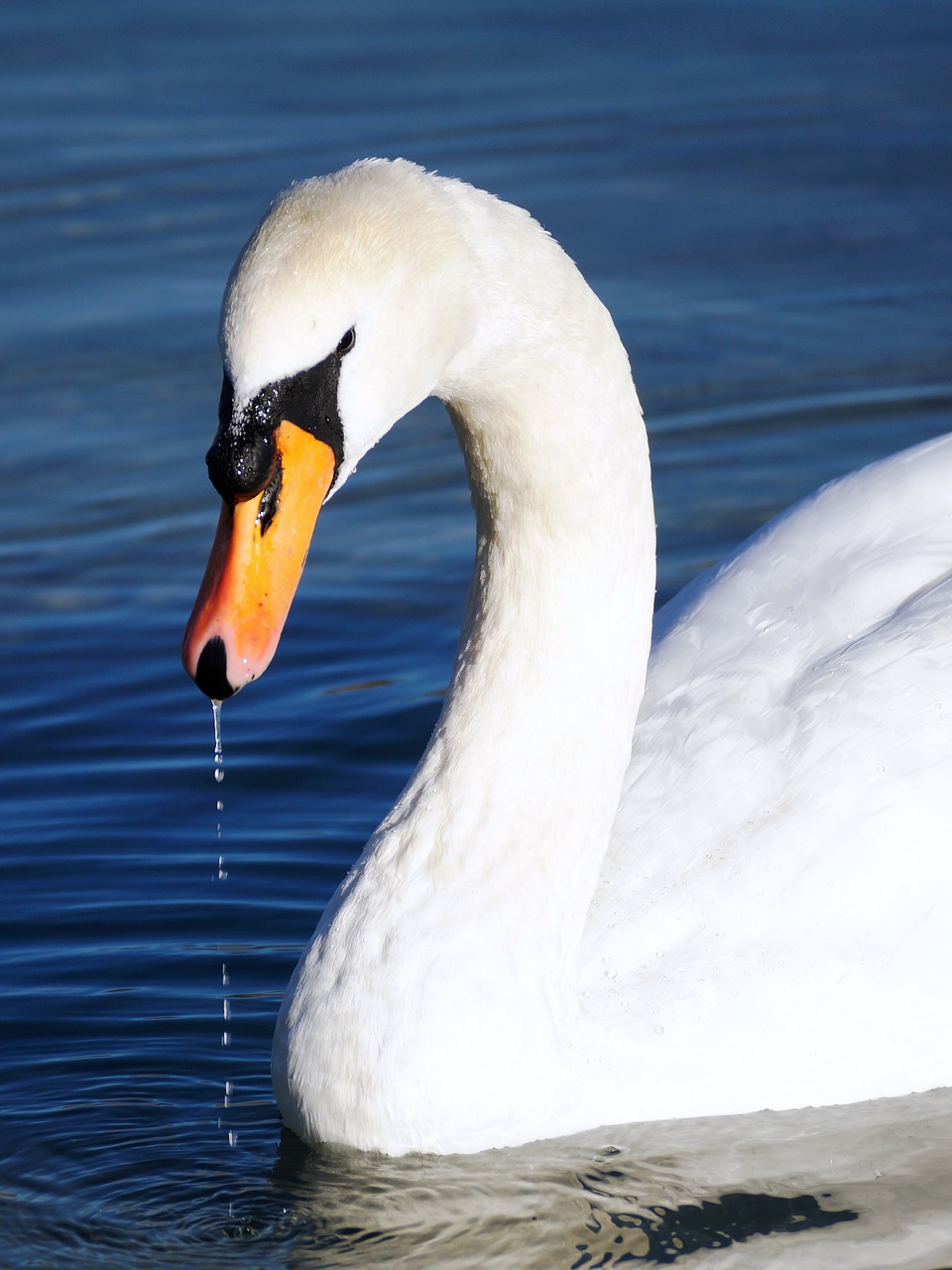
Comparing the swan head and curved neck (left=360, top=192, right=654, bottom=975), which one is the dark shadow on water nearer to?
curved neck (left=360, top=192, right=654, bottom=975)

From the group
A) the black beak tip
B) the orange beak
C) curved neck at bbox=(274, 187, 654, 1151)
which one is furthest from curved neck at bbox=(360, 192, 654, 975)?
the black beak tip

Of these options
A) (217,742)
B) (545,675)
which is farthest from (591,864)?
(217,742)

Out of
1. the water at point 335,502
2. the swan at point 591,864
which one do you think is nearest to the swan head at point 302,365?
the swan at point 591,864

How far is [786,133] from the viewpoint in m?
11.9

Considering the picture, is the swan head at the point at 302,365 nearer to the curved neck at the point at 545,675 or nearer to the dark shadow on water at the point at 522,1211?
the curved neck at the point at 545,675

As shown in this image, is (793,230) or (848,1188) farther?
(793,230)

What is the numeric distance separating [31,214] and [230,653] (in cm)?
749

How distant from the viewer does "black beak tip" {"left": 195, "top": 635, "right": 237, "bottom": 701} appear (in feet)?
13.4

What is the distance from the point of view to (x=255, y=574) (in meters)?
4.13

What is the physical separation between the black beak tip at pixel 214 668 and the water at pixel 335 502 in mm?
1202

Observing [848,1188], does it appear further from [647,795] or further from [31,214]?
[31,214]

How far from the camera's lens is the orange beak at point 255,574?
13.4ft

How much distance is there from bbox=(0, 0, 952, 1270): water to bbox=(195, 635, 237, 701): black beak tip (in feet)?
3.94

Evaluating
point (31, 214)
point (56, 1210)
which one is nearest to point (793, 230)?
point (31, 214)
